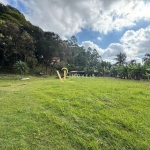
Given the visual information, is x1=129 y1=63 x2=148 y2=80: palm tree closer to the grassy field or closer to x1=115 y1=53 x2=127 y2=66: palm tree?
x1=115 y1=53 x2=127 y2=66: palm tree

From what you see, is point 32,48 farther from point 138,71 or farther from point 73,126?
point 73,126

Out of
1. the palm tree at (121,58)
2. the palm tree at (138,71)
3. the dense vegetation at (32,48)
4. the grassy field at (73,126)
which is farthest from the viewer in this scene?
the palm tree at (121,58)

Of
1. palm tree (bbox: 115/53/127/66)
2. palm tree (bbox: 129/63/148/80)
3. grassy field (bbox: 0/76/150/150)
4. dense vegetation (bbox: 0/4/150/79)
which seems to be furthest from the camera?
palm tree (bbox: 115/53/127/66)

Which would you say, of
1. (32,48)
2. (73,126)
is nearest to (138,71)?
(32,48)

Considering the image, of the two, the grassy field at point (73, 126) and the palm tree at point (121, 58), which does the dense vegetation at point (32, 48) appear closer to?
the palm tree at point (121, 58)

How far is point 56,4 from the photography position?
979 centimetres

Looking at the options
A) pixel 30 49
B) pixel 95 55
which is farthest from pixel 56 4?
pixel 95 55

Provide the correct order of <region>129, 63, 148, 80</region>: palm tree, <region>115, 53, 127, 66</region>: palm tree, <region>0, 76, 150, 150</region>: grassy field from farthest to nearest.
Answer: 1. <region>115, 53, 127, 66</region>: palm tree
2. <region>129, 63, 148, 80</region>: palm tree
3. <region>0, 76, 150, 150</region>: grassy field

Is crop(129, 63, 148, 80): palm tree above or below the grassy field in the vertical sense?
above

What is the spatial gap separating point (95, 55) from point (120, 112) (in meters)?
48.9

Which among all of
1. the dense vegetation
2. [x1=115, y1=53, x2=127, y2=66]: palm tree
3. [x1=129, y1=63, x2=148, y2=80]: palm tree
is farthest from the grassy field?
A: [x1=115, y1=53, x2=127, y2=66]: palm tree

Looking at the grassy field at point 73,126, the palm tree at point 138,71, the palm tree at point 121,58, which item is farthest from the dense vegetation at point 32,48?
the grassy field at point 73,126

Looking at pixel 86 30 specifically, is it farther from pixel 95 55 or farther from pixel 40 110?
pixel 95 55

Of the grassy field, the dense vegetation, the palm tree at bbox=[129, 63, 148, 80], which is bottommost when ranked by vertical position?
the grassy field
